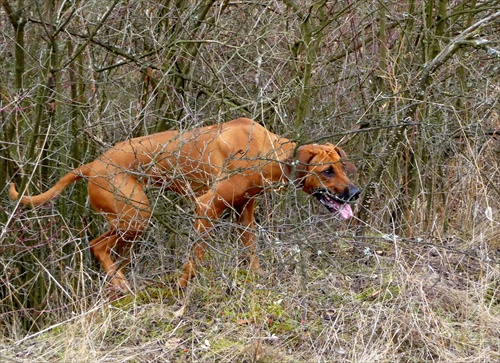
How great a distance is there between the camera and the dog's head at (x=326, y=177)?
20.0 feet

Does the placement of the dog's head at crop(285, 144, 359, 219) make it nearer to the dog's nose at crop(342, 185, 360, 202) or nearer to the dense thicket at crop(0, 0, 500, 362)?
the dog's nose at crop(342, 185, 360, 202)

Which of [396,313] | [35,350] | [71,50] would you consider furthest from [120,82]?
[396,313]

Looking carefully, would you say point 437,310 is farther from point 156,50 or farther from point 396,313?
point 156,50

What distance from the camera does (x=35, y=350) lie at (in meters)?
4.66

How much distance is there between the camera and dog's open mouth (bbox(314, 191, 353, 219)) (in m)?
6.08

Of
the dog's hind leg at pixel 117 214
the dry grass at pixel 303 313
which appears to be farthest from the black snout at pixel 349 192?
the dog's hind leg at pixel 117 214

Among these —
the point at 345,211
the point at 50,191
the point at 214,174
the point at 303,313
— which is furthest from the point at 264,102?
the point at 303,313

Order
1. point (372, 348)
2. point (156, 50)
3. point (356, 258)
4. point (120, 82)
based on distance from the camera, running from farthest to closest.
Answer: point (120, 82) < point (156, 50) < point (356, 258) < point (372, 348)

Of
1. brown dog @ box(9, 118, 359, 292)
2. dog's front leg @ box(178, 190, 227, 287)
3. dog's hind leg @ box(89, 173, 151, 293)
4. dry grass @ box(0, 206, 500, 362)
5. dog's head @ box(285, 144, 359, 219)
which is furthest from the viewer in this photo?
dog's head @ box(285, 144, 359, 219)

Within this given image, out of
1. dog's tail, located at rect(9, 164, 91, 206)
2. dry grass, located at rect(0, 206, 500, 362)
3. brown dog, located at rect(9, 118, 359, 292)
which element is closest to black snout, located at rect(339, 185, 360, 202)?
brown dog, located at rect(9, 118, 359, 292)

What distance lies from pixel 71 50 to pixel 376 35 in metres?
2.83

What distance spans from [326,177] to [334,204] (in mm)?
227

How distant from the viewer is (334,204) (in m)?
6.21

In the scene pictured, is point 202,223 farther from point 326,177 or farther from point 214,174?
point 326,177
